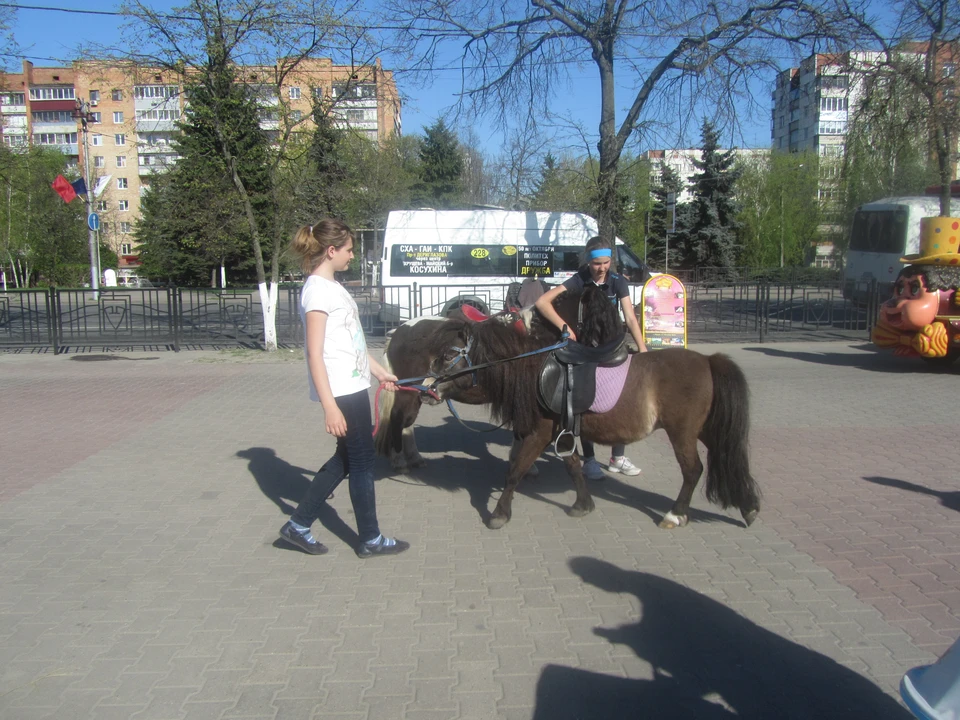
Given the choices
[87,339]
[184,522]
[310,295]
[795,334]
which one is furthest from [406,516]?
[795,334]

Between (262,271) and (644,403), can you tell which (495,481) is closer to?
(644,403)

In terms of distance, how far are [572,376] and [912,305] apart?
9004 mm

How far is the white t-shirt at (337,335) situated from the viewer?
13.3 ft

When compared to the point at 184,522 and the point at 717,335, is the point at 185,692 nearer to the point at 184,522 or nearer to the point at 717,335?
the point at 184,522

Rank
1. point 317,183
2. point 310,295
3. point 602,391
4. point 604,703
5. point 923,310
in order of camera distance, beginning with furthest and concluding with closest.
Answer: point 317,183
point 923,310
point 602,391
point 310,295
point 604,703

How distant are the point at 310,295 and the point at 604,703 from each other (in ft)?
8.41

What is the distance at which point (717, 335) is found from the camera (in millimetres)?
16859

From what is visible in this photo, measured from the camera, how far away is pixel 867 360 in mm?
13273

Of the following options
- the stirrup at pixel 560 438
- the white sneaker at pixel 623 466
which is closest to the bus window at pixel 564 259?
the white sneaker at pixel 623 466

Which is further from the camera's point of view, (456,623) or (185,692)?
(456,623)

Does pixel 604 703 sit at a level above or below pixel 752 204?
below

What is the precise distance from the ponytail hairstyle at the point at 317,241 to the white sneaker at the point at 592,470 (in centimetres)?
314

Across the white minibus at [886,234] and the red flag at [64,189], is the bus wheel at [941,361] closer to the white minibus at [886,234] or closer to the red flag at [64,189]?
the white minibus at [886,234]

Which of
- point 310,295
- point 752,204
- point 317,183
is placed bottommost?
point 310,295
